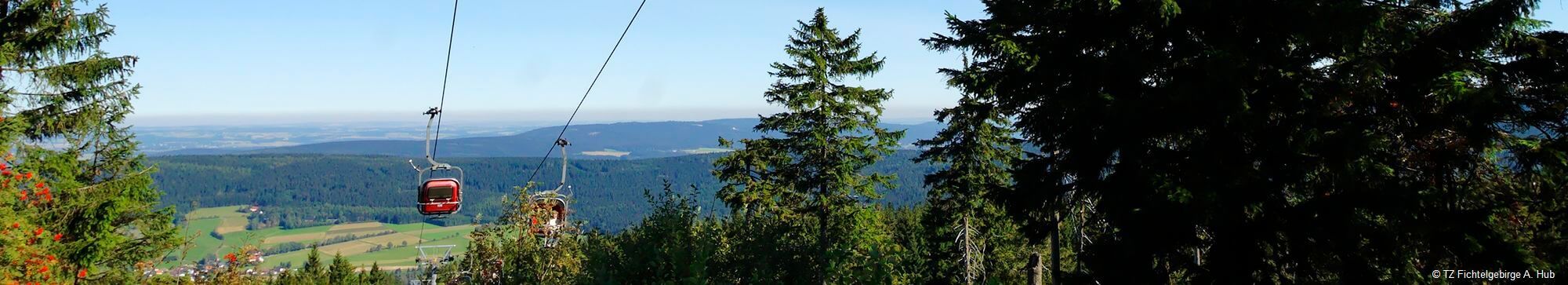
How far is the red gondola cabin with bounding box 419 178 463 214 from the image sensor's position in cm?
2159

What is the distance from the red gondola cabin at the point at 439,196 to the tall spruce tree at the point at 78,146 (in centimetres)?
541

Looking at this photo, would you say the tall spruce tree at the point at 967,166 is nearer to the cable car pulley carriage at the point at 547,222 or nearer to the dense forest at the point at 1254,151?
the cable car pulley carriage at the point at 547,222

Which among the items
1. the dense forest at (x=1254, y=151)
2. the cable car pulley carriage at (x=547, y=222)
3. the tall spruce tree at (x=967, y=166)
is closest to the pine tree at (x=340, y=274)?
the tall spruce tree at (x=967, y=166)

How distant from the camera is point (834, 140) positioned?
78.7 ft

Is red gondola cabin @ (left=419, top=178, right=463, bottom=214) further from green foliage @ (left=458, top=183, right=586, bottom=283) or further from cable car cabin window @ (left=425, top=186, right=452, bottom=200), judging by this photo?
green foliage @ (left=458, top=183, right=586, bottom=283)

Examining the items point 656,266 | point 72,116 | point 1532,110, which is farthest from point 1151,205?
point 72,116

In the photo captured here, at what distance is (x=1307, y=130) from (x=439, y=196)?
1950 centimetres

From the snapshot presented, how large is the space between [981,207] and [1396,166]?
1559 cm

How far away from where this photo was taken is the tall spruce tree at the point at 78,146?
14227 millimetres

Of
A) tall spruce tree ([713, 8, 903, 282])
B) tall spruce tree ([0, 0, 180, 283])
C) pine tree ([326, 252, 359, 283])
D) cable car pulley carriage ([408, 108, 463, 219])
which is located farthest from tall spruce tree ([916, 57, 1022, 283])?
pine tree ([326, 252, 359, 283])

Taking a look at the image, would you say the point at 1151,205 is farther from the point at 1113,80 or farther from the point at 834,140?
the point at 834,140

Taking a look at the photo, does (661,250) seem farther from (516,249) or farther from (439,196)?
(439,196)

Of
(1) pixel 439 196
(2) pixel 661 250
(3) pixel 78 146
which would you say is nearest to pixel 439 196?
(1) pixel 439 196

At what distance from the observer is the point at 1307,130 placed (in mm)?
8383
